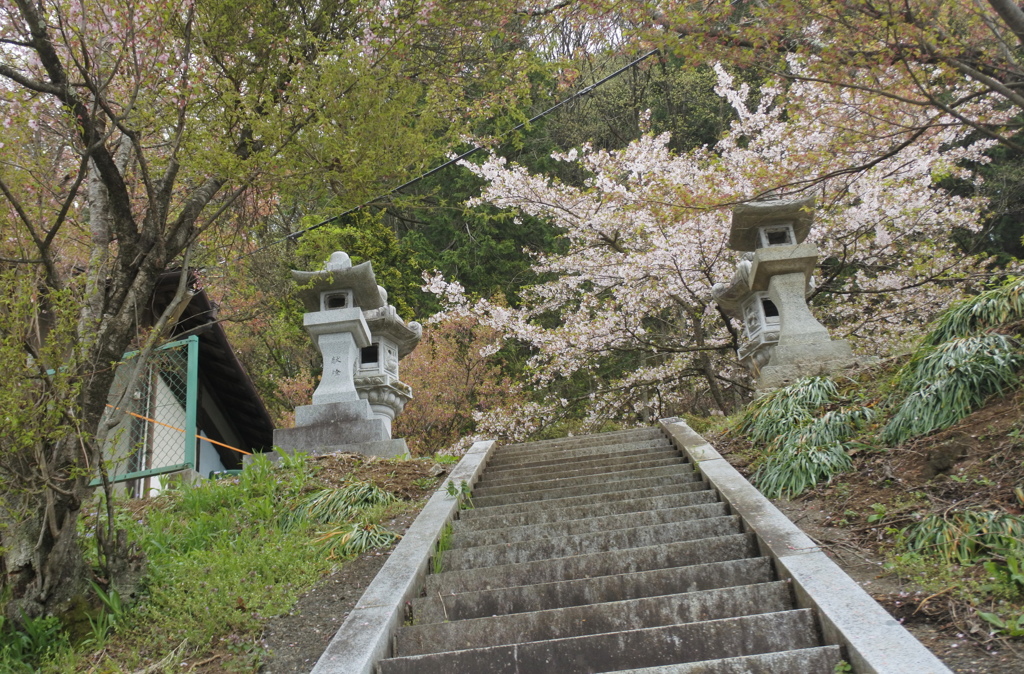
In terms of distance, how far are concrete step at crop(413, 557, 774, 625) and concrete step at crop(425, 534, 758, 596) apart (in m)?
0.27

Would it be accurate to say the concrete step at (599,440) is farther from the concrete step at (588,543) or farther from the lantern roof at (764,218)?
the concrete step at (588,543)

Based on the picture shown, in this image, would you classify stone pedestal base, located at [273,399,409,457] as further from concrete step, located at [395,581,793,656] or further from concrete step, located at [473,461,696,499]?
concrete step, located at [395,581,793,656]

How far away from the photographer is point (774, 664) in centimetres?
313

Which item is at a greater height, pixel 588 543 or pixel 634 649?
pixel 588 543

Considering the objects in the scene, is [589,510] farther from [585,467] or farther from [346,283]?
[346,283]

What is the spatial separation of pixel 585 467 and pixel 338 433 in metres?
3.29

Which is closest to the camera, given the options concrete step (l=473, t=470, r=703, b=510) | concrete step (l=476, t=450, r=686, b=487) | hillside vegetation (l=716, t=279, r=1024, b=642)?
hillside vegetation (l=716, t=279, r=1024, b=642)

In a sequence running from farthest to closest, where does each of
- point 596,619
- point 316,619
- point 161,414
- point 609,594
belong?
point 161,414 → point 316,619 → point 609,594 → point 596,619

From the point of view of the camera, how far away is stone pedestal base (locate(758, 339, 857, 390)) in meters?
8.22

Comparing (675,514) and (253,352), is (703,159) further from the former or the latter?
(253,352)

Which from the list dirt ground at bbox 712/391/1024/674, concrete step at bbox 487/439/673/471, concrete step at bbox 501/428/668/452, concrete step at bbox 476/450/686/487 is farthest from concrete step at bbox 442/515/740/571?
concrete step at bbox 501/428/668/452

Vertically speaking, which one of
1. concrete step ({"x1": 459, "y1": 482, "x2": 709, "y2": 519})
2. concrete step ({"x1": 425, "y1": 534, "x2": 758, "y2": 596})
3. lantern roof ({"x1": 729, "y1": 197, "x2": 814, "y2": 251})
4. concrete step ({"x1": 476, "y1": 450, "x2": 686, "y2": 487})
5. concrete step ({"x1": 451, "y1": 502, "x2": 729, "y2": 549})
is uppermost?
lantern roof ({"x1": 729, "y1": 197, "x2": 814, "y2": 251})

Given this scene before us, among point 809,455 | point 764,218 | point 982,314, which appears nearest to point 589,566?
point 809,455

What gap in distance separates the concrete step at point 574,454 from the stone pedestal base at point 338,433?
143 centimetres
